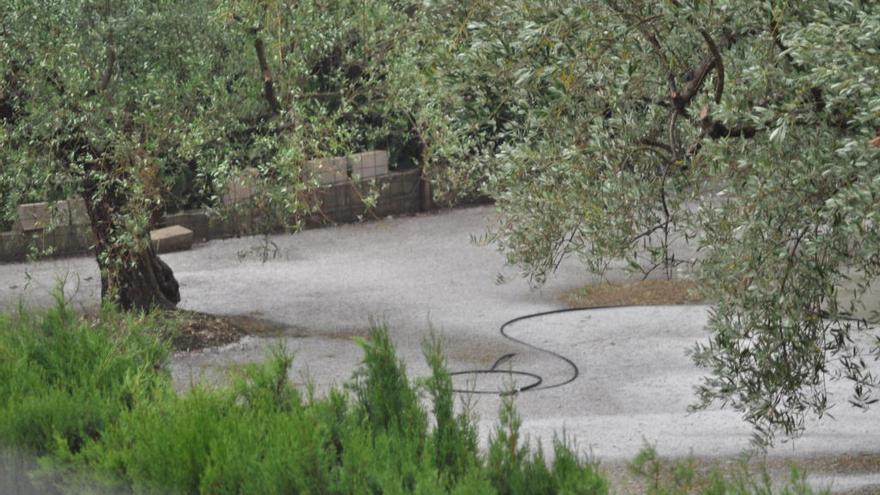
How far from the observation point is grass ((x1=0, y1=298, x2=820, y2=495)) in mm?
4168

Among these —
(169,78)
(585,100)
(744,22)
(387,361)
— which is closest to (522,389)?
(169,78)

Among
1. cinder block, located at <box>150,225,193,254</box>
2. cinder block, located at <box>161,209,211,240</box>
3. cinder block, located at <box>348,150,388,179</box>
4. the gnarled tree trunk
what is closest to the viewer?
the gnarled tree trunk

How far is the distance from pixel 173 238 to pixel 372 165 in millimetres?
3674

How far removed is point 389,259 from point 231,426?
11.5 m

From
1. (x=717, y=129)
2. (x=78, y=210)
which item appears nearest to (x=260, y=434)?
(x=717, y=129)

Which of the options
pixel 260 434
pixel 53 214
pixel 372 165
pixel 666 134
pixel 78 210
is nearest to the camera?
pixel 260 434

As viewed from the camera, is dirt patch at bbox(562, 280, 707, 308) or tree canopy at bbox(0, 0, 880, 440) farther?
dirt patch at bbox(562, 280, 707, 308)

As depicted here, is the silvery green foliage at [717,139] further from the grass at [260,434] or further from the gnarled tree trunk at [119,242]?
the gnarled tree trunk at [119,242]

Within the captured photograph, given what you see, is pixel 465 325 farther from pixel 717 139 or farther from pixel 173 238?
pixel 717 139

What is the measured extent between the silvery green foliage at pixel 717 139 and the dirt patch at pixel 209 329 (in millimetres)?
5264

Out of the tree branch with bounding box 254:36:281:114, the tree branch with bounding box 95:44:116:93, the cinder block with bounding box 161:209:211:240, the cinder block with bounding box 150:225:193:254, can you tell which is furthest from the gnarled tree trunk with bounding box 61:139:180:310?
the cinder block with bounding box 161:209:211:240

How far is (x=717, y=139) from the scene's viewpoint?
6117 mm

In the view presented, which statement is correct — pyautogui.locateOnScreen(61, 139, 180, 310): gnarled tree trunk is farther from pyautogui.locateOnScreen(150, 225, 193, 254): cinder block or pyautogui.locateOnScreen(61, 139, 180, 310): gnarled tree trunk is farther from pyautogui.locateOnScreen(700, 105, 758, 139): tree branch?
pyautogui.locateOnScreen(700, 105, 758, 139): tree branch

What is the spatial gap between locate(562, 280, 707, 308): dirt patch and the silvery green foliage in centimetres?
638
